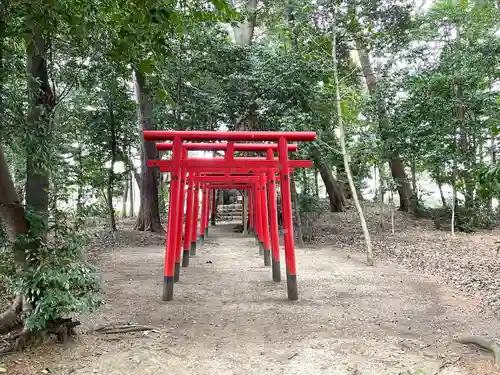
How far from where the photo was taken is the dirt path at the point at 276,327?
12.0ft

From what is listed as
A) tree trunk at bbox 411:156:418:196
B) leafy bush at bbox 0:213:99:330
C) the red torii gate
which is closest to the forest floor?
leafy bush at bbox 0:213:99:330

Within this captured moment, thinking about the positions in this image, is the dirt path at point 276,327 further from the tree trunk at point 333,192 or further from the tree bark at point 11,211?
the tree trunk at point 333,192

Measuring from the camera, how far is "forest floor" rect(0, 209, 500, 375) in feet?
12.0

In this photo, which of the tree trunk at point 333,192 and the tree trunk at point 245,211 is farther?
the tree trunk at point 333,192

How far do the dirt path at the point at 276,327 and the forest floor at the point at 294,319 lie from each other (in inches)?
0.5

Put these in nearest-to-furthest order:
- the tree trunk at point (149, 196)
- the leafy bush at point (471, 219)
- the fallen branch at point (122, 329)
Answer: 1. the fallen branch at point (122, 329)
2. the tree trunk at point (149, 196)
3. the leafy bush at point (471, 219)

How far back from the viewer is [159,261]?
9.25 meters

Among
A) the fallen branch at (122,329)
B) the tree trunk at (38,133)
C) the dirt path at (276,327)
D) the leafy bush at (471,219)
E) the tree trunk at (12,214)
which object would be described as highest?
the tree trunk at (38,133)

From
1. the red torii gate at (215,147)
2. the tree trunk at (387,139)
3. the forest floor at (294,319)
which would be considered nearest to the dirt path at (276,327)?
the forest floor at (294,319)

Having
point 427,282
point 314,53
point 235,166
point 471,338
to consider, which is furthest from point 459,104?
point 471,338

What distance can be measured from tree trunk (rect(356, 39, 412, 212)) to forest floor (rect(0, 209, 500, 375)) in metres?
3.86

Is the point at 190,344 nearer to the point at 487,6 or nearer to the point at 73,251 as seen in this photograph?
the point at 73,251

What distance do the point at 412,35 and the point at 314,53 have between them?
4.35 metres

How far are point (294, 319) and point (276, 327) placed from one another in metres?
0.38
